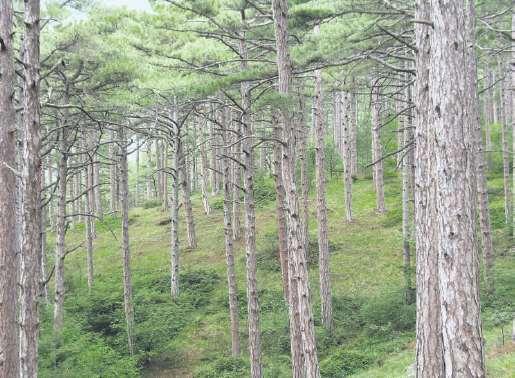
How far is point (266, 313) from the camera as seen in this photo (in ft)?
51.9

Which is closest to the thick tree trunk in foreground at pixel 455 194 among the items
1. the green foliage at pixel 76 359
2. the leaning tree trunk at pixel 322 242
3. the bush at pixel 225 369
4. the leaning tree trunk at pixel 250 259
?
the leaning tree trunk at pixel 250 259

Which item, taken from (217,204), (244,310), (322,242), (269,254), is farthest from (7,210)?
(217,204)

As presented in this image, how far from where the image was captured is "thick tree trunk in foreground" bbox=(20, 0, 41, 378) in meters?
6.23

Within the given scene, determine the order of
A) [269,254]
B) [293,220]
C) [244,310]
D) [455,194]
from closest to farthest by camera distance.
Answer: [455,194] < [293,220] < [244,310] < [269,254]

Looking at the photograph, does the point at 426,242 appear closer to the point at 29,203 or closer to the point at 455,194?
the point at 455,194

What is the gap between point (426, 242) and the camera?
7.43m

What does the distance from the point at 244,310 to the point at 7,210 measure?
11.1 meters

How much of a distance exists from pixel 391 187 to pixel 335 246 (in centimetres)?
844

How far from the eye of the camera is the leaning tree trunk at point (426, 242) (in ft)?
24.1

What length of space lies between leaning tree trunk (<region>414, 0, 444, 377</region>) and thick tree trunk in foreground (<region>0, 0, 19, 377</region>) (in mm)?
5985

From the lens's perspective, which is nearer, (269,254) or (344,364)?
(344,364)

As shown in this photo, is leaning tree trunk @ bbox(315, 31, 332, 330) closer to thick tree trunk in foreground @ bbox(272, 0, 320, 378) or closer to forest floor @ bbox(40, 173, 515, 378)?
forest floor @ bbox(40, 173, 515, 378)

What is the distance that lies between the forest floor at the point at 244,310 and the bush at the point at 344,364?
0.08 feet

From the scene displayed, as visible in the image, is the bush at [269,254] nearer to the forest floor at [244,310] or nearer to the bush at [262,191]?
the forest floor at [244,310]
